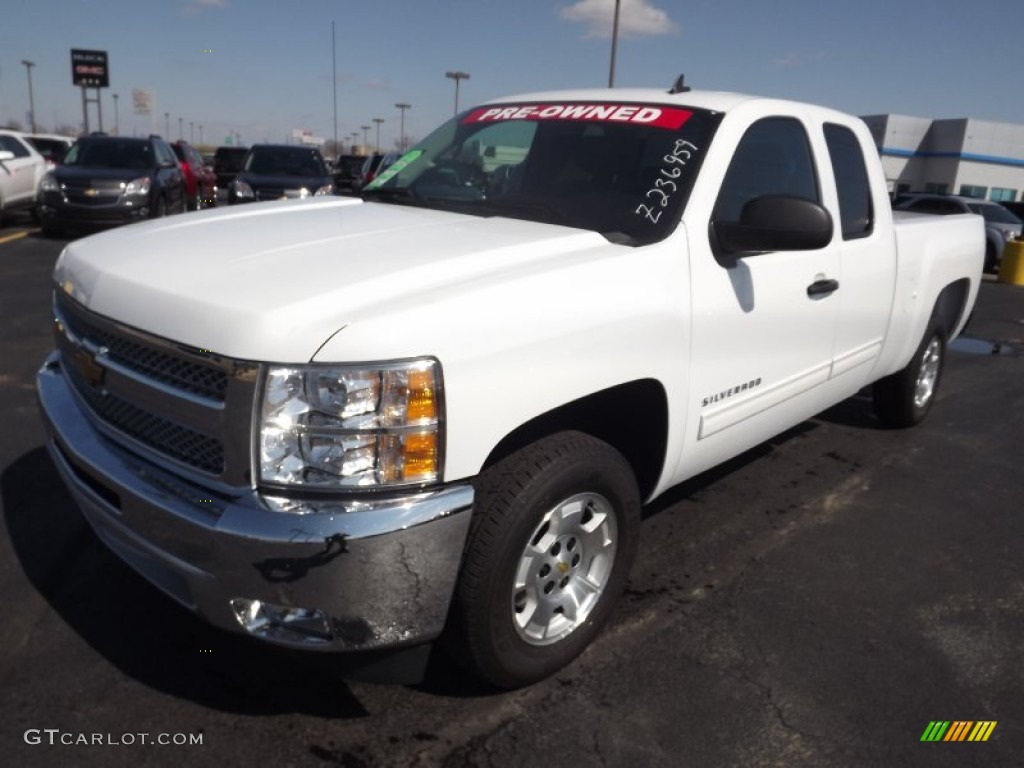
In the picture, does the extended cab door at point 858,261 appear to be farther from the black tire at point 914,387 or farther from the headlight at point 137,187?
the headlight at point 137,187

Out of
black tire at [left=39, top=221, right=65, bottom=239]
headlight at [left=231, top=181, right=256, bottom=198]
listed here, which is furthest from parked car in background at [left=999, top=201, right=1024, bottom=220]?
black tire at [left=39, top=221, right=65, bottom=239]

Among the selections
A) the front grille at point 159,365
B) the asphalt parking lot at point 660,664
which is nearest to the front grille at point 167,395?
the front grille at point 159,365

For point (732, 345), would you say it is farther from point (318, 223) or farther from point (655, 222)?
point (318, 223)

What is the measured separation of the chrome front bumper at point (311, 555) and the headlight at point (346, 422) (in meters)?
0.08

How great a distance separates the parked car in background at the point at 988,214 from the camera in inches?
627

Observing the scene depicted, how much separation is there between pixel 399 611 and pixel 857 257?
2945 mm

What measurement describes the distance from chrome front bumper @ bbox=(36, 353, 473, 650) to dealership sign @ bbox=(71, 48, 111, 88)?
124 ft

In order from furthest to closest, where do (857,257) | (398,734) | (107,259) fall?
(857,257) → (107,259) → (398,734)

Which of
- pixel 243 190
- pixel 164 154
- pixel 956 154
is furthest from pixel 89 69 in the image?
pixel 956 154

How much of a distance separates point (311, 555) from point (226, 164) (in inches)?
950

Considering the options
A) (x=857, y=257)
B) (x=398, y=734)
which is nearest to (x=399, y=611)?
(x=398, y=734)

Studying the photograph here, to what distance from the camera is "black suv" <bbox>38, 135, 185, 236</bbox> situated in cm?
1234

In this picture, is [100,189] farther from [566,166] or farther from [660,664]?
[660,664]

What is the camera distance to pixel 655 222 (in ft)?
9.68
